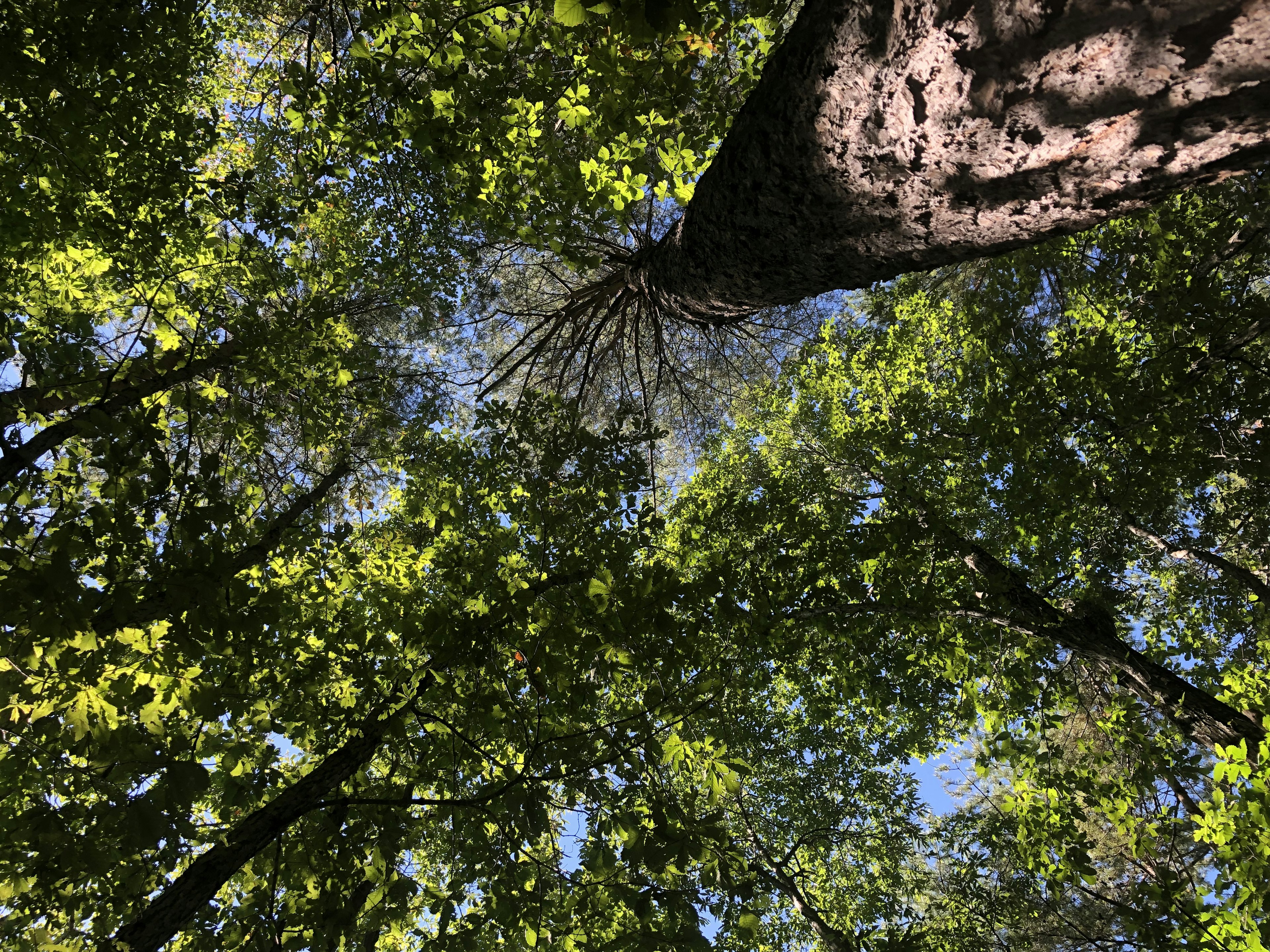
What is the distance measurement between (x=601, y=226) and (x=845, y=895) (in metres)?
10.9

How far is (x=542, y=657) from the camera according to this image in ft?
9.00

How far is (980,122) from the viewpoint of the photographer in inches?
52.9

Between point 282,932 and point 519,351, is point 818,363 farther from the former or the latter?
point 282,932

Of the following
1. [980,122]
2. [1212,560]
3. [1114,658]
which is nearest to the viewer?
[980,122]

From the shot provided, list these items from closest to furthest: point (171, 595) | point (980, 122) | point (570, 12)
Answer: point (980, 122)
point (570, 12)
point (171, 595)

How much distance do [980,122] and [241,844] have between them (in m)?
5.21

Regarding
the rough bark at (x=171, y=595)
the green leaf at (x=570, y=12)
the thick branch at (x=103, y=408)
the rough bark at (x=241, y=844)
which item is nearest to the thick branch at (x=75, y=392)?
the thick branch at (x=103, y=408)

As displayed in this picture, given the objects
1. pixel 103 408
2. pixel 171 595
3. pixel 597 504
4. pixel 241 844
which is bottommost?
pixel 241 844

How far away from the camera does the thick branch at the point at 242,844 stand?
325 cm

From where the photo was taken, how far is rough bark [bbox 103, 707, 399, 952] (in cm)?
325

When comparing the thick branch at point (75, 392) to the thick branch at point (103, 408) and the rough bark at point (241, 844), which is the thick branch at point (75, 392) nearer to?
the thick branch at point (103, 408)

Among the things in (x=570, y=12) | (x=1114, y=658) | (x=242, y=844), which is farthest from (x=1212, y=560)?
(x=242, y=844)

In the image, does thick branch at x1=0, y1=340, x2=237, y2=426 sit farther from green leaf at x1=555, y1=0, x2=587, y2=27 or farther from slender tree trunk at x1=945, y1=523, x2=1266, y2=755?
slender tree trunk at x1=945, y1=523, x2=1266, y2=755

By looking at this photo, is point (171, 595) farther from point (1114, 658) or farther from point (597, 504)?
point (1114, 658)
